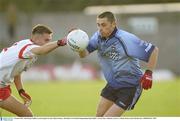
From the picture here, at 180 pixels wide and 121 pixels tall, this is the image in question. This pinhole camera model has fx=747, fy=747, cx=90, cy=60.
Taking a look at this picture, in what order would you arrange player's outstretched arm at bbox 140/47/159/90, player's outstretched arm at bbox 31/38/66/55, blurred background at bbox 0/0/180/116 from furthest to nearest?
blurred background at bbox 0/0/180/116
player's outstretched arm at bbox 140/47/159/90
player's outstretched arm at bbox 31/38/66/55

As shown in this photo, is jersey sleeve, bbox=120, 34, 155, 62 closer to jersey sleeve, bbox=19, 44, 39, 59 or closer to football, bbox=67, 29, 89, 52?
football, bbox=67, 29, 89, 52

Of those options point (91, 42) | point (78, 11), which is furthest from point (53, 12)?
point (91, 42)

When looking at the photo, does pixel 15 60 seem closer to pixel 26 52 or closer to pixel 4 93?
pixel 26 52

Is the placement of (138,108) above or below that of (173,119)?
below

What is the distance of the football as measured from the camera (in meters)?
8.49

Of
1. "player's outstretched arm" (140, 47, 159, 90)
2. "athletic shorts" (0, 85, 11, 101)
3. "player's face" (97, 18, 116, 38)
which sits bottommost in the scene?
"athletic shorts" (0, 85, 11, 101)

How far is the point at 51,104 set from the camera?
630 inches

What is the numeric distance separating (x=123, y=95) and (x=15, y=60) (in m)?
1.34

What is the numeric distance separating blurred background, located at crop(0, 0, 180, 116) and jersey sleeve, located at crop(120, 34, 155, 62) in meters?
11.5

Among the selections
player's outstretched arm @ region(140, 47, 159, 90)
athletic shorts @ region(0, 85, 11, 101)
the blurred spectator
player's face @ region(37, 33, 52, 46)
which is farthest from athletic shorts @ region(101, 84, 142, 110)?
the blurred spectator

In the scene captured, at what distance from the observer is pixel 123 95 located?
29.1ft

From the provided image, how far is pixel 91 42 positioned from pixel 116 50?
39 centimetres

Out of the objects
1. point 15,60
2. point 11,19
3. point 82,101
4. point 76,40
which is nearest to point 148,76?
point 76,40

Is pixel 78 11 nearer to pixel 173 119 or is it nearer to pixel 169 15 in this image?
pixel 169 15
